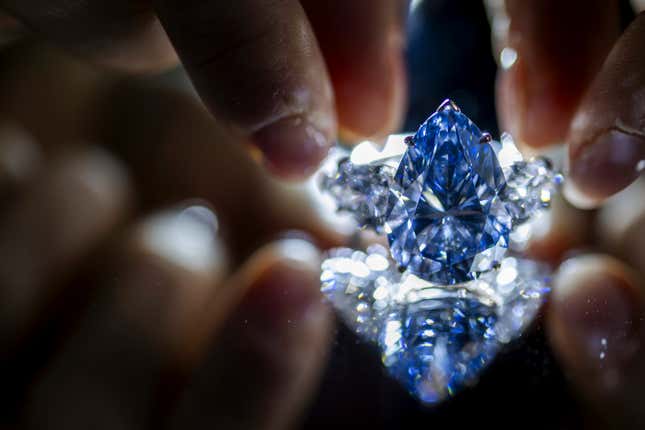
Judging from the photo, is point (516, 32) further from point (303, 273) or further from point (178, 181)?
point (178, 181)

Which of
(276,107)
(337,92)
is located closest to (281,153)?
(276,107)

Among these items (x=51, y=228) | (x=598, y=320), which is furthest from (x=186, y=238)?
(x=598, y=320)

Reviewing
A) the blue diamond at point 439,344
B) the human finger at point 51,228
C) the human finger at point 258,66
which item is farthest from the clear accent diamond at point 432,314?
the human finger at point 51,228

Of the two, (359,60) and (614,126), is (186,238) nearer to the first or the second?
(359,60)

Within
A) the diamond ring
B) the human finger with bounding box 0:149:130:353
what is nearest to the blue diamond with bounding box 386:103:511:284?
the diamond ring

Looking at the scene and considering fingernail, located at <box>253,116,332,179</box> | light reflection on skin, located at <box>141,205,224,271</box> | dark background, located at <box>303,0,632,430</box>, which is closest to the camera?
dark background, located at <box>303,0,632,430</box>

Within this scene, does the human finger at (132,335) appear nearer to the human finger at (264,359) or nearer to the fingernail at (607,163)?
the human finger at (264,359)

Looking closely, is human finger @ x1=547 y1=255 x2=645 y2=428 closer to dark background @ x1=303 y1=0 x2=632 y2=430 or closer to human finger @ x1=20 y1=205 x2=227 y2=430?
dark background @ x1=303 y1=0 x2=632 y2=430
